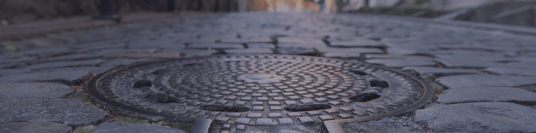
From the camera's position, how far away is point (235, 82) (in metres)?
1.67

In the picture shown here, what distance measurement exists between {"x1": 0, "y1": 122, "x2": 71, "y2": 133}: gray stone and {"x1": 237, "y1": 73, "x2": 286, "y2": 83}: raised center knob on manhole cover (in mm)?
806

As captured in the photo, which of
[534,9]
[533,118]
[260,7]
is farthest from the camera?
[260,7]

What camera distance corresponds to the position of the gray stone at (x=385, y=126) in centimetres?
114

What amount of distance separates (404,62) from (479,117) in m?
1.38

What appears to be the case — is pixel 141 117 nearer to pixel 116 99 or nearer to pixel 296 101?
pixel 116 99

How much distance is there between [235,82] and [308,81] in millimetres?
350

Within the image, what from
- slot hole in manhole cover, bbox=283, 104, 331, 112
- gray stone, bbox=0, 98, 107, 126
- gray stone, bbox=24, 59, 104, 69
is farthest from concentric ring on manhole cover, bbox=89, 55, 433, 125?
gray stone, bbox=24, 59, 104, 69

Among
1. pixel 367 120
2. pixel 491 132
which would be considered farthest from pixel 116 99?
pixel 491 132

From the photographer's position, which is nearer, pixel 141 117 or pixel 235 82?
pixel 141 117

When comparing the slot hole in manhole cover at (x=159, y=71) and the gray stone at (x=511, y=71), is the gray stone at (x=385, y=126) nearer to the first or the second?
the slot hole in manhole cover at (x=159, y=71)

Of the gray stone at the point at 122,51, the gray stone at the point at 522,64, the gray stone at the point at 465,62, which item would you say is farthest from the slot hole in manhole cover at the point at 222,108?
the gray stone at the point at 522,64

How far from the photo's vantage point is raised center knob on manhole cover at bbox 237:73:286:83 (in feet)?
5.61

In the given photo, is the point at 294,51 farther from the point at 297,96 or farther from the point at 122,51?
the point at 297,96

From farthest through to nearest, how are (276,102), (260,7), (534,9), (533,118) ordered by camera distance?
(260,7)
(534,9)
(276,102)
(533,118)
